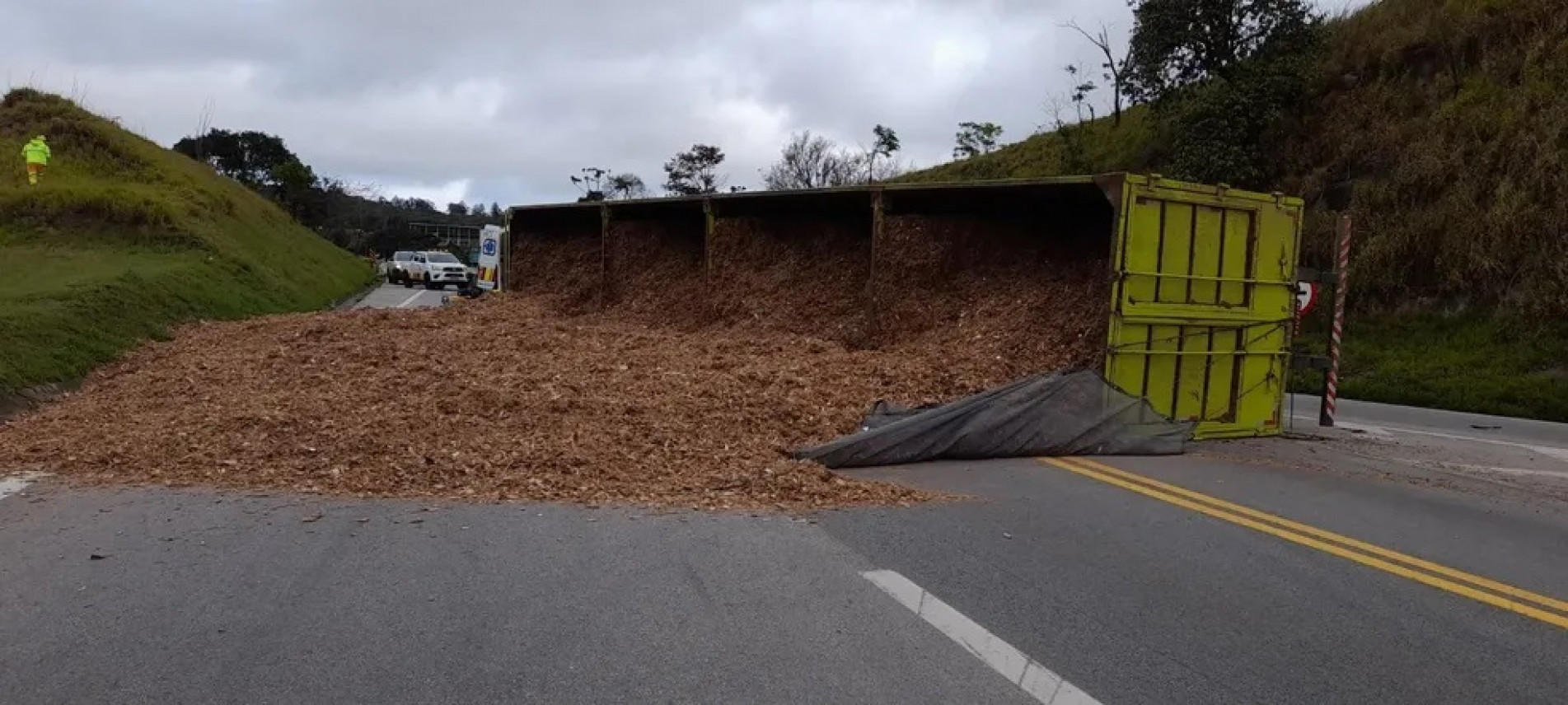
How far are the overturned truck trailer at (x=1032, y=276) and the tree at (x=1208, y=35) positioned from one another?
13.7 meters

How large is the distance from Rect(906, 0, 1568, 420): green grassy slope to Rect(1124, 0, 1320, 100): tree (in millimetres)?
1527

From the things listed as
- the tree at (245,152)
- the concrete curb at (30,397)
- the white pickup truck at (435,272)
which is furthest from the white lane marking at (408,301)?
the tree at (245,152)

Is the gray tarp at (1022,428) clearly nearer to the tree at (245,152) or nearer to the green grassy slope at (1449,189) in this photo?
the green grassy slope at (1449,189)

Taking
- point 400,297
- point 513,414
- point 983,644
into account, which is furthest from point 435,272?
point 983,644

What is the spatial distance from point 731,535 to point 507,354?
605cm

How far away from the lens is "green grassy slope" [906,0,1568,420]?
53.1 feet

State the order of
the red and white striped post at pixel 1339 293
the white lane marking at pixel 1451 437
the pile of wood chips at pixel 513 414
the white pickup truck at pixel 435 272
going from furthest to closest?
the white pickup truck at pixel 435 272
the white lane marking at pixel 1451 437
the red and white striped post at pixel 1339 293
the pile of wood chips at pixel 513 414

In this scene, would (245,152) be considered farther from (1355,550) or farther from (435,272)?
(1355,550)

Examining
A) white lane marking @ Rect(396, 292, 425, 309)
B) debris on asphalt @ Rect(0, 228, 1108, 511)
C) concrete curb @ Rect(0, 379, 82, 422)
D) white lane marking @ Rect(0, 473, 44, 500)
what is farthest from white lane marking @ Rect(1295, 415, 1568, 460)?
white lane marking @ Rect(396, 292, 425, 309)

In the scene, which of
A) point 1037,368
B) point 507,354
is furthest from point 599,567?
point 507,354

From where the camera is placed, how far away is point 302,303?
83.5 ft

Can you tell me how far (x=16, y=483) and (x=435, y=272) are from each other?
1388 inches

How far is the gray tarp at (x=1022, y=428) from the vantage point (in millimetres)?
7766

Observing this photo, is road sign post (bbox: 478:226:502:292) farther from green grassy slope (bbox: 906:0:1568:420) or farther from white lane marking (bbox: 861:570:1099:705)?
A: white lane marking (bbox: 861:570:1099:705)
